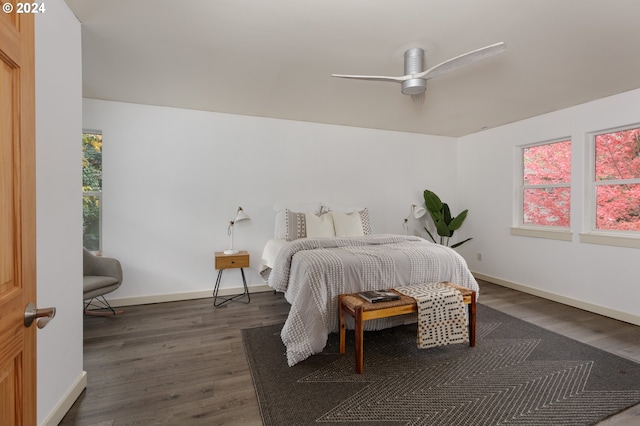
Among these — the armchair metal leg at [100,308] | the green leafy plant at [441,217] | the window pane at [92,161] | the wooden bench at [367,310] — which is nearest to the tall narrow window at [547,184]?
the green leafy plant at [441,217]

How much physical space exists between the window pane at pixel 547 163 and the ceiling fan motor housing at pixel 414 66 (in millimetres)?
2647

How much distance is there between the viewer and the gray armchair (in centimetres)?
283

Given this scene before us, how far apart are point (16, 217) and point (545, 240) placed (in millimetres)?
4779

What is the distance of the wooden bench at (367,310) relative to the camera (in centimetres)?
206

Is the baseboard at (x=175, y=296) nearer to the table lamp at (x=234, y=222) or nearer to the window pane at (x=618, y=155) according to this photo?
the table lamp at (x=234, y=222)

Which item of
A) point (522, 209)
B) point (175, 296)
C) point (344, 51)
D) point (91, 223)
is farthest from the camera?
point (522, 209)

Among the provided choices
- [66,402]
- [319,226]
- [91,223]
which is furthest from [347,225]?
[91,223]

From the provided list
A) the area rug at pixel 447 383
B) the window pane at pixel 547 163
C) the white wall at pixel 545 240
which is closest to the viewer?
the area rug at pixel 447 383

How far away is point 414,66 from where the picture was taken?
2318mm

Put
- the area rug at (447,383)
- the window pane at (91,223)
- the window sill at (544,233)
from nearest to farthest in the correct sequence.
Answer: the area rug at (447,383), the window pane at (91,223), the window sill at (544,233)

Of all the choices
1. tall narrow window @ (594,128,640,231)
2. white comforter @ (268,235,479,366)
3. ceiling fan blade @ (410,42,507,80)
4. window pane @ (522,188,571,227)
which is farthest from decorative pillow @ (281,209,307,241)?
tall narrow window @ (594,128,640,231)

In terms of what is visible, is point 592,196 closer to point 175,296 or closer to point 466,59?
point 466,59

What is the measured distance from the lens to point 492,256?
452 centimetres

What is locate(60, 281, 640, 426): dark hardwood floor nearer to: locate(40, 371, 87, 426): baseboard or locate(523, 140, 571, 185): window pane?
locate(40, 371, 87, 426): baseboard
